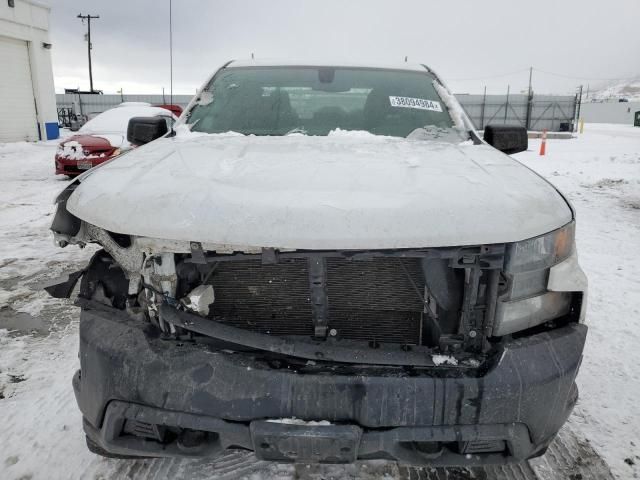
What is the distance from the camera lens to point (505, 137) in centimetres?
286

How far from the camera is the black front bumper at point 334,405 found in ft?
4.94

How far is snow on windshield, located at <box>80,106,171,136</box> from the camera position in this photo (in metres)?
9.48

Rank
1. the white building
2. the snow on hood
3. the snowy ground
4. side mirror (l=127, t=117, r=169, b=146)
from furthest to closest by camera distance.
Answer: the white building
the snow on hood
side mirror (l=127, t=117, r=169, b=146)
the snowy ground

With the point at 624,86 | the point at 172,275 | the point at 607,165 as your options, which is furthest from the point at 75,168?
the point at 624,86

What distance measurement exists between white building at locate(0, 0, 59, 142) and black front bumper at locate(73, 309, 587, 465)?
2007cm

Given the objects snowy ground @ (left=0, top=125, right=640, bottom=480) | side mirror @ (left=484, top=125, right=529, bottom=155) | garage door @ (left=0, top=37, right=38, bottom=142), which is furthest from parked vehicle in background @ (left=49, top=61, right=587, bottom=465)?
garage door @ (left=0, top=37, right=38, bottom=142)

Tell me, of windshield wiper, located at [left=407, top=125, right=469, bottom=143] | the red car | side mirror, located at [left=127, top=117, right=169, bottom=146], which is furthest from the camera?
the red car

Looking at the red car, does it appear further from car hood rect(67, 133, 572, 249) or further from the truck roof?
car hood rect(67, 133, 572, 249)

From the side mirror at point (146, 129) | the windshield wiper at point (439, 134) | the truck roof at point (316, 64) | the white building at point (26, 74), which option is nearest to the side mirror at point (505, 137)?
the windshield wiper at point (439, 134)

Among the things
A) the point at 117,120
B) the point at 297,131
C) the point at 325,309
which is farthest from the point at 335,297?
the point at 117,120

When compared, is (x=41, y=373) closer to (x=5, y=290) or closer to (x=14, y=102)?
(x=5, y=290)

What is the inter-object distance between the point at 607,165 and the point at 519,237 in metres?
12.6

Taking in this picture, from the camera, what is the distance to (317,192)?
1638mm

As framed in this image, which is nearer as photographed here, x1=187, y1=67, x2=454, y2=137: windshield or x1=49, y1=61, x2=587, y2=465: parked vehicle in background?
x1=49, y1=61, x2=587, y2=465: parked vehicle in background
